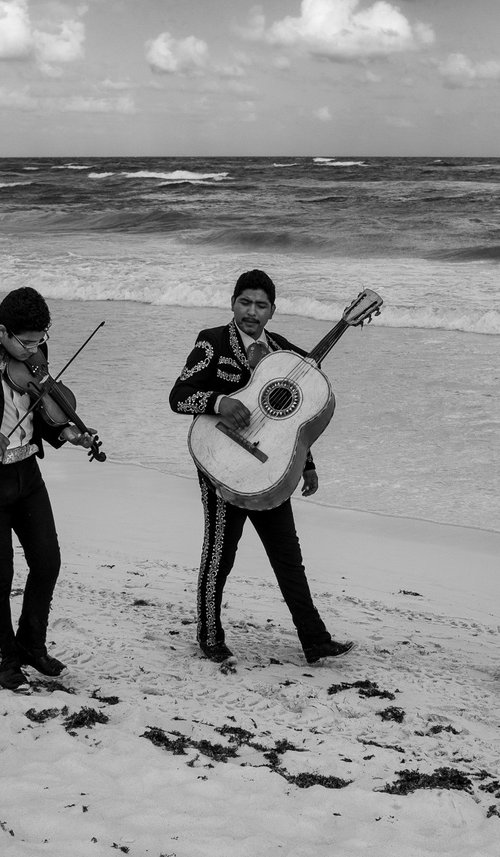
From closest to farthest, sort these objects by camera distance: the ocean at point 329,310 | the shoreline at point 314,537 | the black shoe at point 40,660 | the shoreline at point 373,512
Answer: the black shoe at point 40,660 < the shoreline at point 314,537 < the shoreline at point 373,512 < the ocean at point 329,310

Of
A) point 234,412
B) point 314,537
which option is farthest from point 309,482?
point 314,537

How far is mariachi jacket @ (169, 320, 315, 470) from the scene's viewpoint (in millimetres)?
3752

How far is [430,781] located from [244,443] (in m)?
1.43

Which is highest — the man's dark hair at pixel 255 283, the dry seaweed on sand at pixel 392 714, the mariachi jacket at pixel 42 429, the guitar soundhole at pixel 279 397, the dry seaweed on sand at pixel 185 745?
the man's dark hair at pixel 255 283

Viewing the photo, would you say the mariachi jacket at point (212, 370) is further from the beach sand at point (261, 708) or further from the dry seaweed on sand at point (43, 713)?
the dry seaweed on sand at point (43, 713)

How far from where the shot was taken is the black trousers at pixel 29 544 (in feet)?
11.1

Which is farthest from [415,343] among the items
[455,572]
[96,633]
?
[96,633]

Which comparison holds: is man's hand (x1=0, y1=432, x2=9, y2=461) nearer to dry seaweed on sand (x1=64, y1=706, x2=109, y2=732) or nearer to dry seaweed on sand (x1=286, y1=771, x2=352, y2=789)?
dry seaweed on sand (x1=64, y1=706, x2=109, y2=732)

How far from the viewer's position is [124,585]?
4.71 meters

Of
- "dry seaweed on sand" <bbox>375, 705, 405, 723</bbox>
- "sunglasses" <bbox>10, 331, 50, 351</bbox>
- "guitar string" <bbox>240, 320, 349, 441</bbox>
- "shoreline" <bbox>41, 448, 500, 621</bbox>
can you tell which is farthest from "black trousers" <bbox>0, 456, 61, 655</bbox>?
"shoreline" <bbox>41, 448, 500, 621</bbox>

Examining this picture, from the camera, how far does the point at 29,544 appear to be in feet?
11.4

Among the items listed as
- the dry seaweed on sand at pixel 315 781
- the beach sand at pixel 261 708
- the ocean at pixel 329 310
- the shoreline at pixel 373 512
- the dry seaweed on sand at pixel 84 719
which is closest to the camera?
the beach sand at pixel 261 708

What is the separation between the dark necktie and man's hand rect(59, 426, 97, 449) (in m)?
0.83

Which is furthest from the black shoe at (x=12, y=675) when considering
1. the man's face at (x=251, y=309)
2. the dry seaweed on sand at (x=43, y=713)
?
the man's face at (x=251, y=309)
